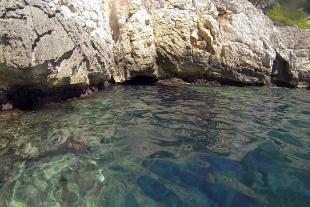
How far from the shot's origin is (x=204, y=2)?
13234 mm

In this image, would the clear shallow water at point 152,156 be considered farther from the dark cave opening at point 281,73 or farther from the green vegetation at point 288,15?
the green vegetation at point 288,15

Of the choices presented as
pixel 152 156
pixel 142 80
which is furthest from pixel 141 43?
pixel 152 156

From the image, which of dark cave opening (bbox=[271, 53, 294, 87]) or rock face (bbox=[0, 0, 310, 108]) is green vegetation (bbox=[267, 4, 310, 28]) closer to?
rock face (bbox=[0, 0, 310, 108])

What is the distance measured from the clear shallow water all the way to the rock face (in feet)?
3.68

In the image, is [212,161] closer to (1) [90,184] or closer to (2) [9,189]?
(1) [90,184]

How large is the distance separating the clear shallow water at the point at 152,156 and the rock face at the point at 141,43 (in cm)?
112

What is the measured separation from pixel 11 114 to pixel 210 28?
25.8ft

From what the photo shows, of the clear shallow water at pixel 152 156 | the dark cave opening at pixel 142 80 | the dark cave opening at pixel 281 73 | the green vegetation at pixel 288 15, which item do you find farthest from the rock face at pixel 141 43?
the green vegetation at pixel 288 15

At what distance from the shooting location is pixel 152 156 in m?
5.57

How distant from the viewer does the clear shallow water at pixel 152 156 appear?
14.7ft

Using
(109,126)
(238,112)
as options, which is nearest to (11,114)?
(109,126)

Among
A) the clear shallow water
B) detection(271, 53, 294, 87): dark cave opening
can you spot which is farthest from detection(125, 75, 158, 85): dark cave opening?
detection(271, 53, 294, 87): dark cave opening

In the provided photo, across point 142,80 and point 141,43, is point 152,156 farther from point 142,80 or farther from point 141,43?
point 142,80

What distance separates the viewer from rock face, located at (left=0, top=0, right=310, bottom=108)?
748 centimetres
